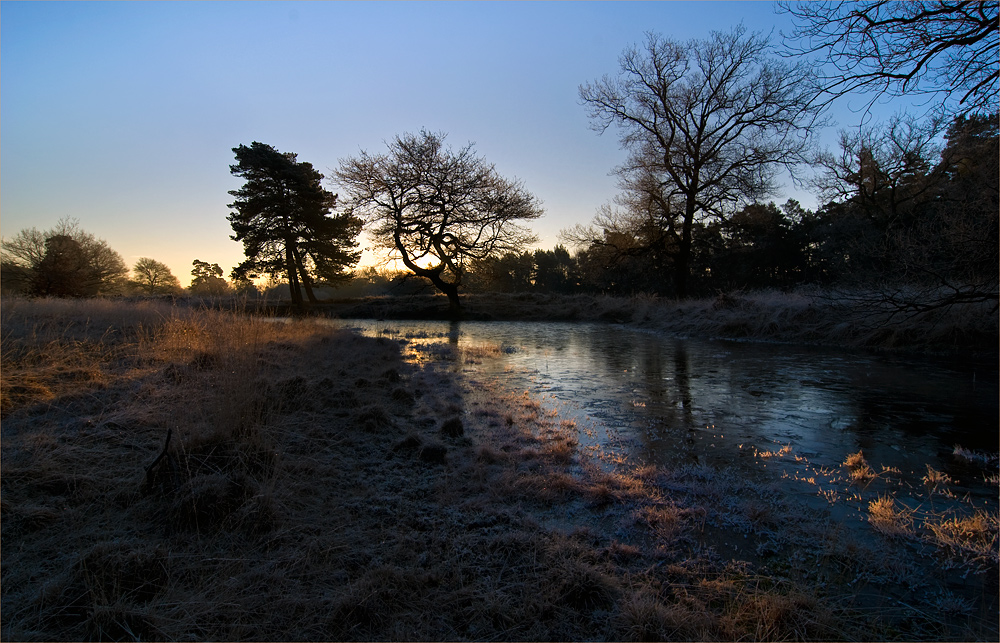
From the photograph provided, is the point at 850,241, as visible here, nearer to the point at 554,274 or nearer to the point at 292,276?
the point at 292,276

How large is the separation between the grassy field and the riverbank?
6035 millimetres

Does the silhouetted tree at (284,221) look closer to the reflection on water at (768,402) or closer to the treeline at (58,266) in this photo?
the treeline at (58,266)

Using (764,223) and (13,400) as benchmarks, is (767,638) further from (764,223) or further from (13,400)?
(764,223)

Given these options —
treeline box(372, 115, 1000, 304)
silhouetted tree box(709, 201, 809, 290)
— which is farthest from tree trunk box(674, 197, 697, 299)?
silhouetted tree box(709, 201, 809, 290)

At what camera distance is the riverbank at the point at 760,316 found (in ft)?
30.9

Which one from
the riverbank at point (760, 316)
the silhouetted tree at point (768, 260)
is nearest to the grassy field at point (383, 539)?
the riverbank at point (760, 316)

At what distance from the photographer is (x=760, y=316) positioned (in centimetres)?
1415

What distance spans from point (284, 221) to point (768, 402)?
3059 cm

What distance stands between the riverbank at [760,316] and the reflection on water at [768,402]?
1.13 meters

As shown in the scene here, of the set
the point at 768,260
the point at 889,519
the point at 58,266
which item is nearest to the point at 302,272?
the point at 58,266

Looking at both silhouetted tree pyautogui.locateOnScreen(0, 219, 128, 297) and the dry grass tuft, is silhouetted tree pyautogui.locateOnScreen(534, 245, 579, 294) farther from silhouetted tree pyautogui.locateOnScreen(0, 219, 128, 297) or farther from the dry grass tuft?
the dry grass tuft

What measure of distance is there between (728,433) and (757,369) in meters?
4.73

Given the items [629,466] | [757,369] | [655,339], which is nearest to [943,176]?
[655,339]

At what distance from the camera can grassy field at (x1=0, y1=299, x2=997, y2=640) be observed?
197 cm
